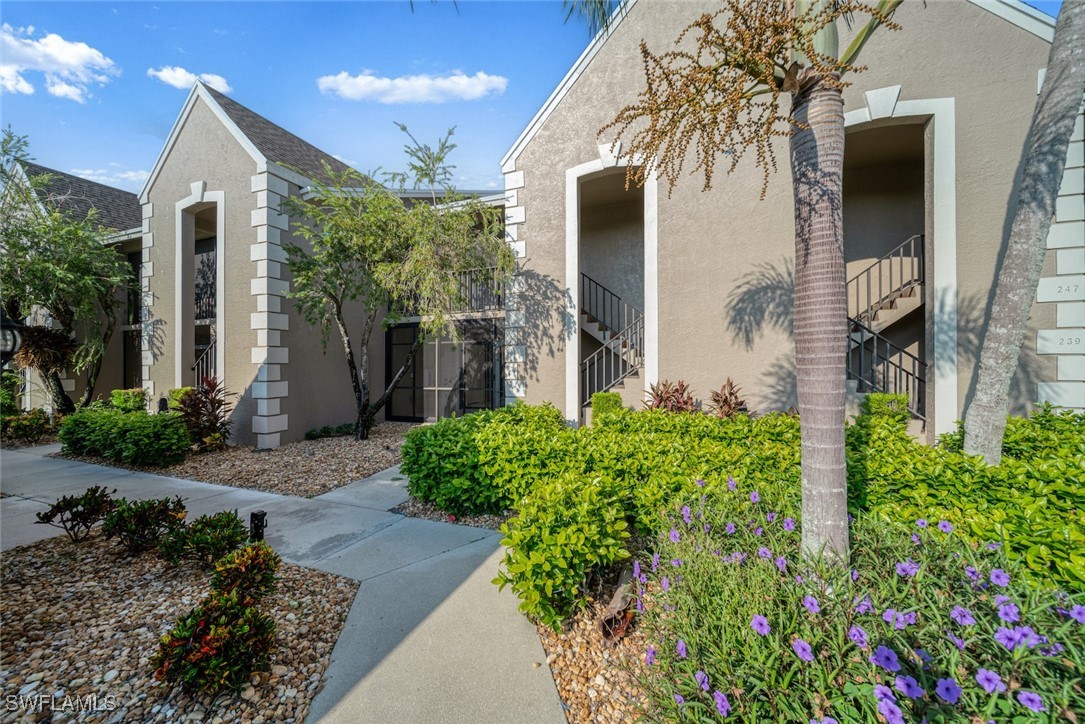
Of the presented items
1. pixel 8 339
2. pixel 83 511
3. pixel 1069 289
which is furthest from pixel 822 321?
pixel 83 511

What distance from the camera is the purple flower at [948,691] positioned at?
1.20m

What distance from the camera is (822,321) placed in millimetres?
2135

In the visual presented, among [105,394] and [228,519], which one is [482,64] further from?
[105,394]

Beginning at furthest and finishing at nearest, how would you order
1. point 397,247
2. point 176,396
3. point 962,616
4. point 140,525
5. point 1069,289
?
point 176,396, point 397,247, point 1069,289, point 140,525, point 962,616

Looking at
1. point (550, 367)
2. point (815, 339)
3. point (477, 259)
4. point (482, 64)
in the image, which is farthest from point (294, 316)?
point (815, 339)

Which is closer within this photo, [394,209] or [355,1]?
[355,1]

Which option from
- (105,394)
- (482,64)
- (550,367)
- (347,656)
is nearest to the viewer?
(347,656)

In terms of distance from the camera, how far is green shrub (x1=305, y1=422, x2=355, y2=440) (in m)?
9.04

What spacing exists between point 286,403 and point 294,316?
173cm

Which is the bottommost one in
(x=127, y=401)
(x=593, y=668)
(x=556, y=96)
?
(x=593, y=668)

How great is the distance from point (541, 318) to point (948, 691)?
6.36 meters

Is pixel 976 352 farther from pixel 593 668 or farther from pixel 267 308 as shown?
pixel 267 308

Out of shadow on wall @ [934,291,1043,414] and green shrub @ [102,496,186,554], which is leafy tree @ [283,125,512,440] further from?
shadow on wall @ [934,291,1043,414]

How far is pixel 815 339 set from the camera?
7.05 feet
